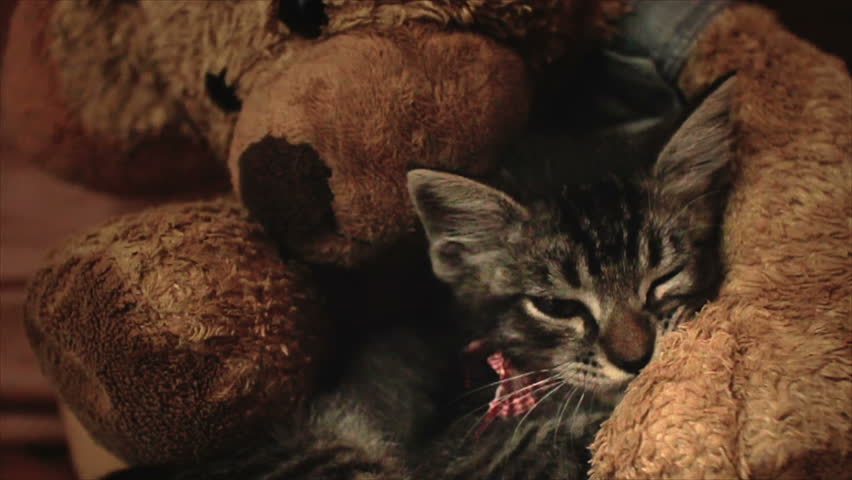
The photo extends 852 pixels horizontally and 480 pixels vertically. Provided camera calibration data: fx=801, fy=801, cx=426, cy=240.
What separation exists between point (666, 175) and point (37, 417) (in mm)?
917

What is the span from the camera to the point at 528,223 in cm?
86

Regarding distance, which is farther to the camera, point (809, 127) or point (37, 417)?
point (37, 417)

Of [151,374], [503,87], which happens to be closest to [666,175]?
[503,87]

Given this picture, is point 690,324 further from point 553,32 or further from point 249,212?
point 249,212

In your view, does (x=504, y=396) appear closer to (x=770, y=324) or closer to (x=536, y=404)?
(x=536, y=404)

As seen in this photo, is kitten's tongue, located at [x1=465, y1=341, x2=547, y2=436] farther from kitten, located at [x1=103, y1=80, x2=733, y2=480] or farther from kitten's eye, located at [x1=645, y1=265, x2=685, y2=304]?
kitten's eye, located at [x1=645, y1=265, x2=685, y2=304]

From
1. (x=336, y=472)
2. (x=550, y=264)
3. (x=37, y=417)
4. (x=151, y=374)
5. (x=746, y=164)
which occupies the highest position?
(x=746, y=164)

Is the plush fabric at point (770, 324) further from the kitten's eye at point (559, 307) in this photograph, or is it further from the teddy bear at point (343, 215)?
the kitten's eye at point (559, 307)

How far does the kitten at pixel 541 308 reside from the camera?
0.82 metres

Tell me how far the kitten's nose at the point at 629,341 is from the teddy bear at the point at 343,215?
34 millimetres

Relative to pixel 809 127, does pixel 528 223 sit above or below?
below

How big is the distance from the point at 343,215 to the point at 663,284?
0.34 meters

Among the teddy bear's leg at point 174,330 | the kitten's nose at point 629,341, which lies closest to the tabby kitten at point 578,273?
the kitten's nose at point 629,341

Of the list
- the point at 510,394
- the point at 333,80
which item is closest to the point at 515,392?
the point at 510,394
